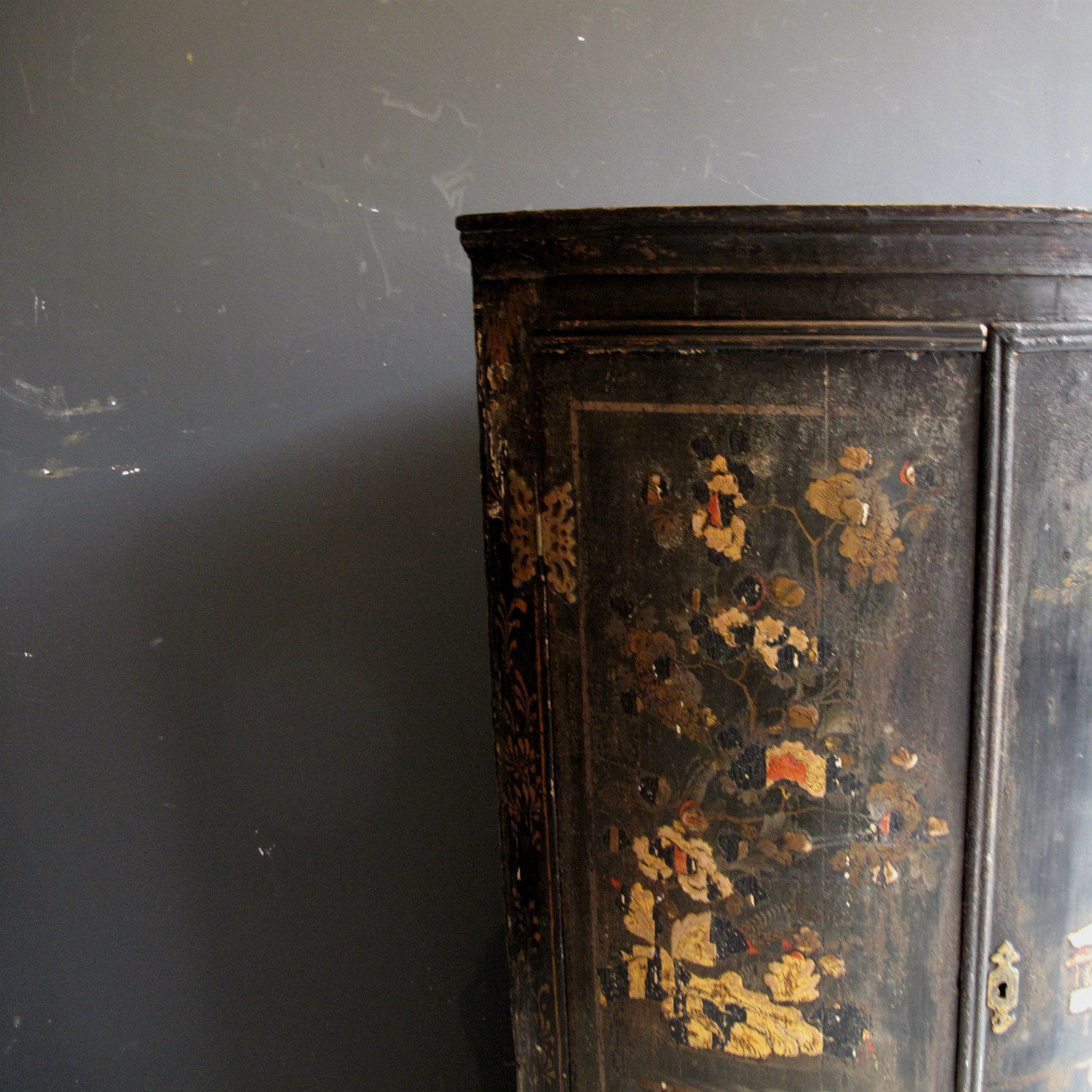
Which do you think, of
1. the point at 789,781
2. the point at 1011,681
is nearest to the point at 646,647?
the point at 789,781

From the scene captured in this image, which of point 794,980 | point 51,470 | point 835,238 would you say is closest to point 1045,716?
Result: point 794,980

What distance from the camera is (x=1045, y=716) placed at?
827mm

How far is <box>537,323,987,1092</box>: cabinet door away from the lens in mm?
787

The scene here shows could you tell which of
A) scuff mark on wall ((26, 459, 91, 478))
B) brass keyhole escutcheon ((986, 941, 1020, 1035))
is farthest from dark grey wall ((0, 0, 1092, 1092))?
brass keyhole escutcheon ((986, 941, 1020, 1035))

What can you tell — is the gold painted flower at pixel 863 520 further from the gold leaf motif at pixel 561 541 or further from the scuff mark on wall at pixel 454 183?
the scuff mark on wall at pixel 454 183

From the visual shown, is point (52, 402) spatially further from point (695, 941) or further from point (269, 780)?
point (695, 941)

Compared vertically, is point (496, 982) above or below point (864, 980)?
below

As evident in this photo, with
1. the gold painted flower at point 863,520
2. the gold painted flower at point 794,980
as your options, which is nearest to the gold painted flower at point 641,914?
the gold painted flower at point 794,980

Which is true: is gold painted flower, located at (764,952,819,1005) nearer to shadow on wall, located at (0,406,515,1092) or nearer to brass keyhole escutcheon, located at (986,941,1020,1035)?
brass keyhole escutcheon, located at (986,941,1020,1035)

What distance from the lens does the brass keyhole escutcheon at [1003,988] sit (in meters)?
0.86

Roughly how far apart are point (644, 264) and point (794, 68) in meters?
0.79

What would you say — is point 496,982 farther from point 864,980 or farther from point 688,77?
point 688,77

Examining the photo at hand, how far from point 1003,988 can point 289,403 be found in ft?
3.81

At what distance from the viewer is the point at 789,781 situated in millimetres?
845
